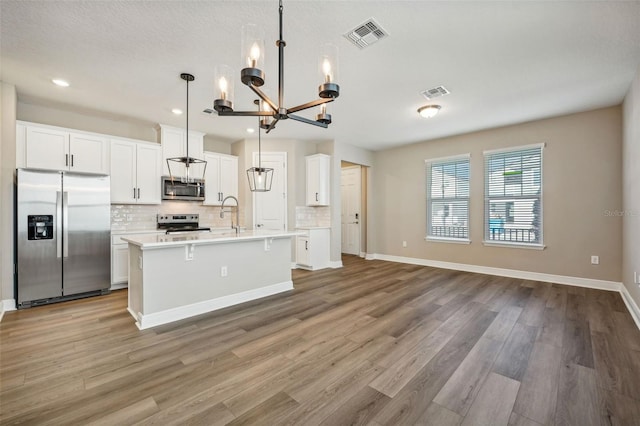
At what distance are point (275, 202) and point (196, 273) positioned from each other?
9.37 ft

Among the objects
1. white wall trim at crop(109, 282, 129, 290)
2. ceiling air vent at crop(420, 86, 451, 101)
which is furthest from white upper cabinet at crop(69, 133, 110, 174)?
ceiling air vent at crop(420, 86, 451, 101)

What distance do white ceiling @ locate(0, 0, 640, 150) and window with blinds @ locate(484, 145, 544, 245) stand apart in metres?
0.87

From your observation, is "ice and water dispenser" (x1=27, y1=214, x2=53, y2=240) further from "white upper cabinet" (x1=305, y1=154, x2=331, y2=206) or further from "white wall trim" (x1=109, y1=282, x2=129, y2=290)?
"white upper cabinet" (x1=305, y1=154, x2=331, y2=206)

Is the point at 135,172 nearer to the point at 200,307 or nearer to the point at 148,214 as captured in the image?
the point at 148,214

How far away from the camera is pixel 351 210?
777cm

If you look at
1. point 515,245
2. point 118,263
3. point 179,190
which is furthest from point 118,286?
point 515,245

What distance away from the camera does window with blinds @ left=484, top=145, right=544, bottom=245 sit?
4828mm

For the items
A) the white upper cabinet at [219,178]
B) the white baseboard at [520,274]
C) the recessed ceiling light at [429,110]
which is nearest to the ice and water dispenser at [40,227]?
the white upper cabinet at [219,178]

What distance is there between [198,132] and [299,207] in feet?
8.13

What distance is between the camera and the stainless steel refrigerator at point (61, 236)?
3.52 metres

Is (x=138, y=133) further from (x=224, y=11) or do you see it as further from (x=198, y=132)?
(x=224, y=11)

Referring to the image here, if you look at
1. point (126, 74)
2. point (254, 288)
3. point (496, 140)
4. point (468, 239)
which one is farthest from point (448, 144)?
point (126, 74)

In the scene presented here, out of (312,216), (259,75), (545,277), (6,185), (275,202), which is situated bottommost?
(545,277)

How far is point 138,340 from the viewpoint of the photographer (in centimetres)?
260
